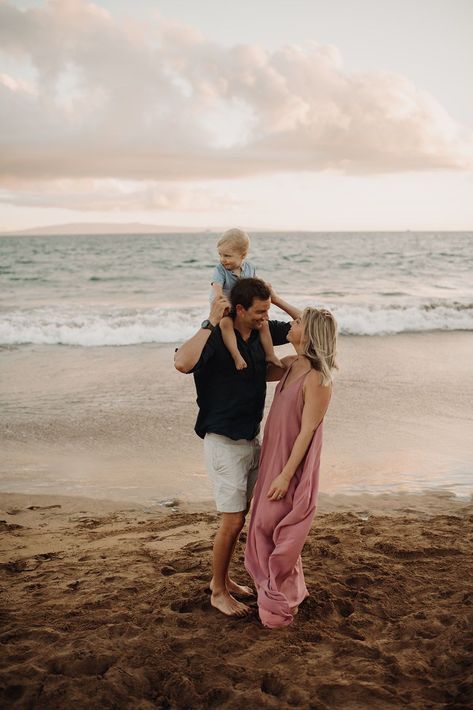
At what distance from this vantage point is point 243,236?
4.39 meters

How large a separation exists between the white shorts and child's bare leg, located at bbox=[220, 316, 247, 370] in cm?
42

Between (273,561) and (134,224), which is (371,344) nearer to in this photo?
(273,561)

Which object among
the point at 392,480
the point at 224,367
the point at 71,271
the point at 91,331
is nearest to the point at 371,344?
the point at 91,331

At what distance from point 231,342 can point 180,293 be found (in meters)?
21.1

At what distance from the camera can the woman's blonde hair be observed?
3365 millimetres

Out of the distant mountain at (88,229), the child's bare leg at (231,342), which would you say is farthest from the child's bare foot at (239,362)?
the distant mountain at (88,229)

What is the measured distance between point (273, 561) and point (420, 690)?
37.9 inches

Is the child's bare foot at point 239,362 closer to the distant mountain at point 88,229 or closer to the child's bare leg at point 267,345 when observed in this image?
the child's bare leg at point 267,345

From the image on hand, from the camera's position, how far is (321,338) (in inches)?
133

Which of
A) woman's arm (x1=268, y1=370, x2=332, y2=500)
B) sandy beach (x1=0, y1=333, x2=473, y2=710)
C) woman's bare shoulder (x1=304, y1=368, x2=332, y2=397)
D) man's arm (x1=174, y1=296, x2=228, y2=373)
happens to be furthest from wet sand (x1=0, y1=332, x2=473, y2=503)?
woman's bare shoulder (x1=304, y1=368, x2=332, y2=397)

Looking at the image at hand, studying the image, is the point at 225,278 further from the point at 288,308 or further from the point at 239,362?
the point at 239,362

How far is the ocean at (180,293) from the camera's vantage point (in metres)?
15.7

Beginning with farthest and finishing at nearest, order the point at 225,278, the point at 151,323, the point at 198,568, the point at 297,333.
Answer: the point at 151,323 < the point at 225,278 < the point at 198,568 < the point at 297,333

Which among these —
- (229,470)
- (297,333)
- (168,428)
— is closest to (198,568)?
(229,470)
